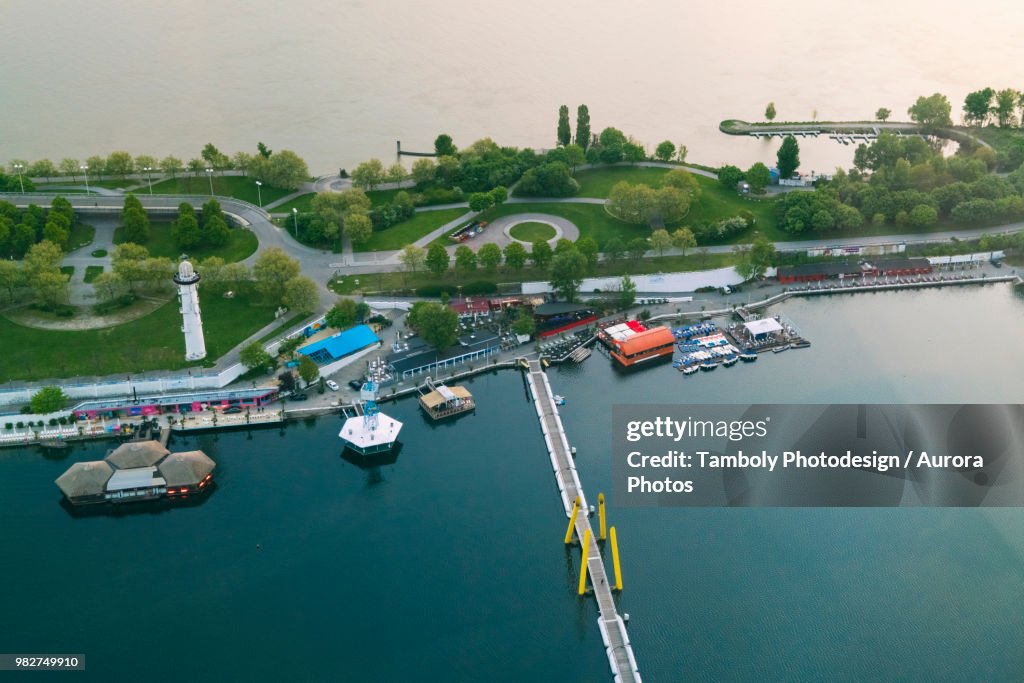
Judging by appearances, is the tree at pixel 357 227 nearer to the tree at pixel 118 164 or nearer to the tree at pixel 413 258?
the tree at pixel 413 258

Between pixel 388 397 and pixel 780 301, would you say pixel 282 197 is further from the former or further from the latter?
pixel 780 301

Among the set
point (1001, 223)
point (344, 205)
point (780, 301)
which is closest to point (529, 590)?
point (780, 301)

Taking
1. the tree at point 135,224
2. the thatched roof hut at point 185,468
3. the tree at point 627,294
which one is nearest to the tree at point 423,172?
the tree at point 135,224

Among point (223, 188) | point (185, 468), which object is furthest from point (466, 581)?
point (223, 188)

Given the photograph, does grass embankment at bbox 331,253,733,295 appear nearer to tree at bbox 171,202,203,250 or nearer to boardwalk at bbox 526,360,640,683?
boardwalk at bbox 526,360,640,683

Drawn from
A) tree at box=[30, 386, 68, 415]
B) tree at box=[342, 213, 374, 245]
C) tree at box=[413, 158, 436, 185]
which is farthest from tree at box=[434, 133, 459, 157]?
tree at box=[30, 386, 68, 415]

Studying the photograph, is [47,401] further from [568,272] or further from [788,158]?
[788,158]
